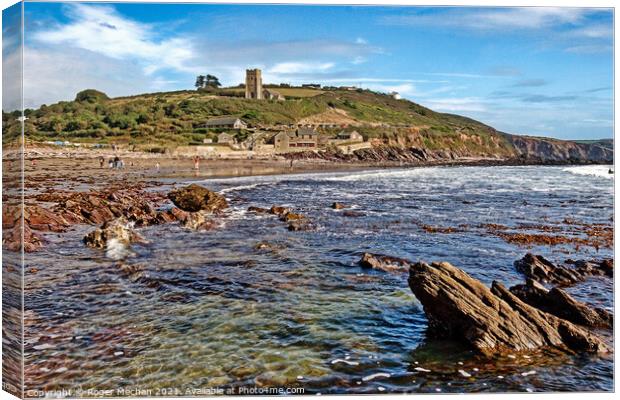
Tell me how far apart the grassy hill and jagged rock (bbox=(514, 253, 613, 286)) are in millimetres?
3303

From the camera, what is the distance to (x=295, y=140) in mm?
20578

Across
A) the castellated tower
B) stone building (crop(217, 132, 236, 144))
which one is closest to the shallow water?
stone building (crop(217, 132, 236, 144))

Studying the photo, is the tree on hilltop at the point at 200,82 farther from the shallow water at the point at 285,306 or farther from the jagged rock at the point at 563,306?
the jagged rock at the point at 563,306

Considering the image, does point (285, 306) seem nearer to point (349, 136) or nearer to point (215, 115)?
point (215, 115)

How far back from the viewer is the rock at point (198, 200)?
15.2 meters

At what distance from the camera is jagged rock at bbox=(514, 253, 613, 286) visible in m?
9.49

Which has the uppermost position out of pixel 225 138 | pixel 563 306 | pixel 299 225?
pixel 225 138

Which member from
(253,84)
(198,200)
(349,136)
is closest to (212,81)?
(253,84)

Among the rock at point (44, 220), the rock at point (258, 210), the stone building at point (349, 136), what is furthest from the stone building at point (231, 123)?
the stone building at point (349, 136)

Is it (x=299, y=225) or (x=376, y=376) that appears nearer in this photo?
(x=376, y=376)

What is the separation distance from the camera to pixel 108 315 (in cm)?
766

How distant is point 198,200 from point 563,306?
10510 mm

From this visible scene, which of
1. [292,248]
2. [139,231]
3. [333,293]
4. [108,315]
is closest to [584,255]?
[333,293]

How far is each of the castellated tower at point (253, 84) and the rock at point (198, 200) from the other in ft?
18.6
